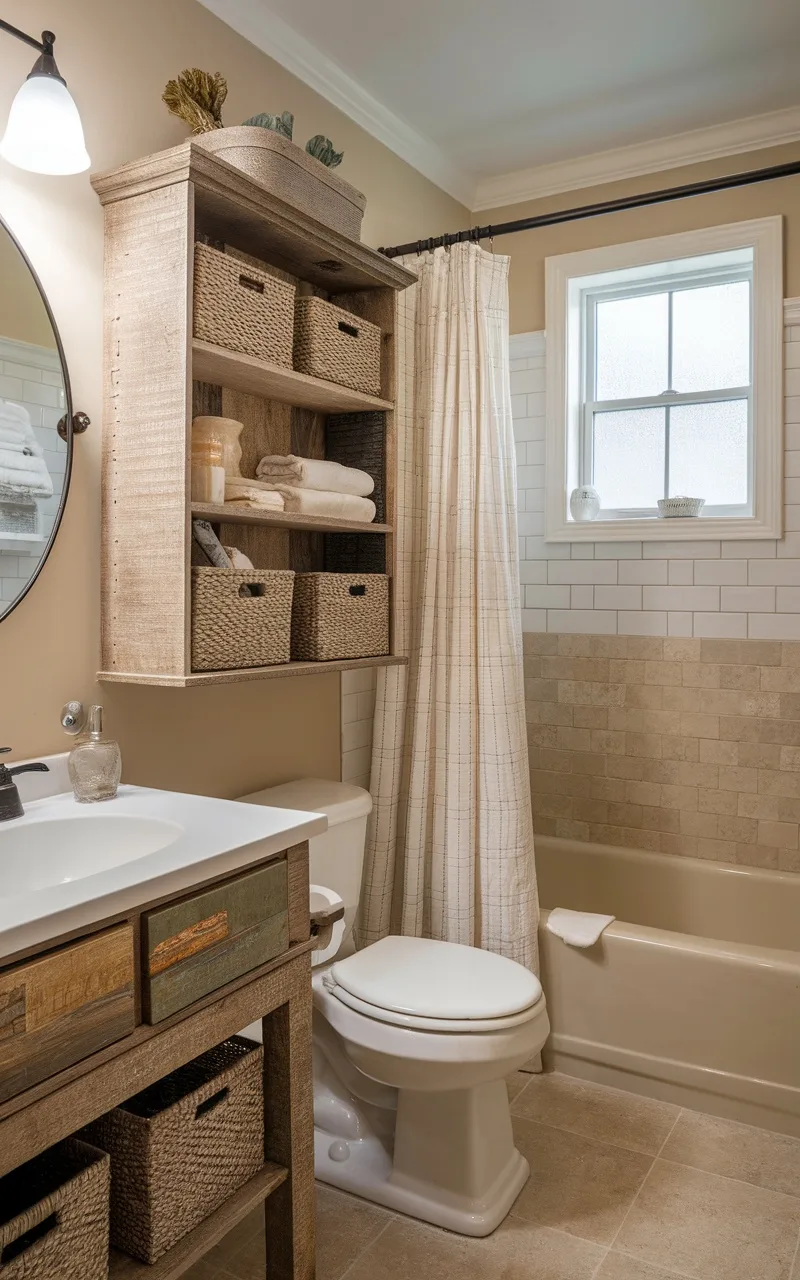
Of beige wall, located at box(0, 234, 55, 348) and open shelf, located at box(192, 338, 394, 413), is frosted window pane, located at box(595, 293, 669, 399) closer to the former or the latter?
open shelf, located at box(192, 338, 394, 413)

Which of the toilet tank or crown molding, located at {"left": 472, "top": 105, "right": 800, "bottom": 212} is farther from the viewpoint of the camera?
crown molding, located at {"left": 472, "top": 105, "right": 800, "bottom": 212}

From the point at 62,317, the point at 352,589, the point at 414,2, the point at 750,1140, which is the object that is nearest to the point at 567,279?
the point at 414,2

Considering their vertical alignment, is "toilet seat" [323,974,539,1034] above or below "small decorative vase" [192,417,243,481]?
below

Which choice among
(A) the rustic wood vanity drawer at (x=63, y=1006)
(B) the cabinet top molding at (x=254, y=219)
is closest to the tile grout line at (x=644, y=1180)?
(A) the rustic wood vanity drawer at (x=63, y=1006)

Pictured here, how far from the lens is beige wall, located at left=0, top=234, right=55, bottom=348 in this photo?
156 centimetres

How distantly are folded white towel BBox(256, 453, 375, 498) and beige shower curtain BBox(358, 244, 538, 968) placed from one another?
0.89 feet

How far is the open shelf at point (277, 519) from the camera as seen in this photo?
5.65ft

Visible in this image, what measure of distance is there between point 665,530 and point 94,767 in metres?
1.96

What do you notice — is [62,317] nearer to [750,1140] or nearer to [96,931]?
[96,931]

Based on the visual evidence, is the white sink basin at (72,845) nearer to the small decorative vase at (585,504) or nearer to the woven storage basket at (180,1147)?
the woven storage basket at (180,1147)

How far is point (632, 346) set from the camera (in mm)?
3104

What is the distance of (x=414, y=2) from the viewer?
215 cm

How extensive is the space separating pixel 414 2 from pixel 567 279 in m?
1.07

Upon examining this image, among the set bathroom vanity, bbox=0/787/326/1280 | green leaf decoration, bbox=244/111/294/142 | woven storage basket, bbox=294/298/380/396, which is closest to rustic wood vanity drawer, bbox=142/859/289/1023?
bathroom vanity, bbox=0/787/326/1280
